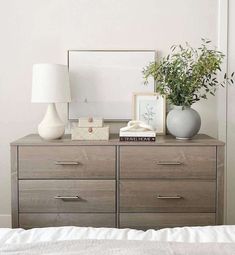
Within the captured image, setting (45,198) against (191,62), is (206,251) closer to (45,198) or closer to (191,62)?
(45,198)

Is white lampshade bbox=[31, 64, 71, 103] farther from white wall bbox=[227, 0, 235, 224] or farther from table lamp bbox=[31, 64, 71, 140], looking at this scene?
white wall bbox=[227, 0, 235, 224]

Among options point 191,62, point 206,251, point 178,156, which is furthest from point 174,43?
point 206,251

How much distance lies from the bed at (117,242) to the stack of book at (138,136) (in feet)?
3.27

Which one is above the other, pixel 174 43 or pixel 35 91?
pixel 174 43

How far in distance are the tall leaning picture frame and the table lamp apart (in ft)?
0.94

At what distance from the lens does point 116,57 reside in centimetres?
279

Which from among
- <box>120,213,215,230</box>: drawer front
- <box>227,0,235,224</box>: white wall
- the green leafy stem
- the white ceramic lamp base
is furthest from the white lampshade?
<box>227,0,235,224</box>: white wall

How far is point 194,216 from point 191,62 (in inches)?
38.6

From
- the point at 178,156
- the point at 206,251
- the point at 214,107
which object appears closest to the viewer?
the point at 206,251

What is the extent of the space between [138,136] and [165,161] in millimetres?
214

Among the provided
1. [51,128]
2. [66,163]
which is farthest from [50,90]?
[66,163]

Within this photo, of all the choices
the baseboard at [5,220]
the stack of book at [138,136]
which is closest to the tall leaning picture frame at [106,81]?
the stack of book at [138,136]

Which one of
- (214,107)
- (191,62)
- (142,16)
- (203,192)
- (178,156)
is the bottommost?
(203,192)

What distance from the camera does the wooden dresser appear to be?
2348 millimetres
